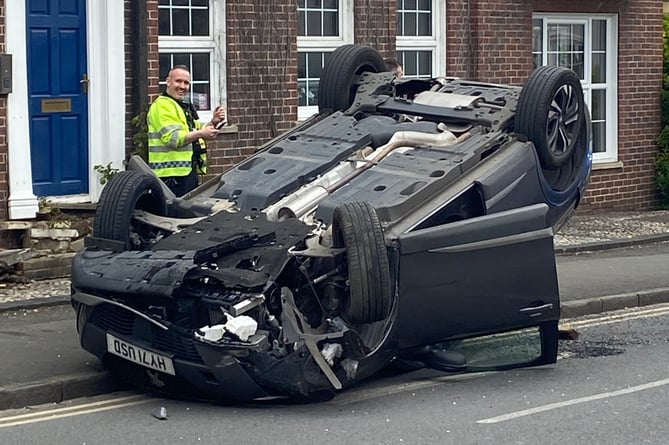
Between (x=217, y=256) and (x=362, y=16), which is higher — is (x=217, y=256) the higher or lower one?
the lower one

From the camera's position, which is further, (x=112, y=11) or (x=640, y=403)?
(x=112, y=11)

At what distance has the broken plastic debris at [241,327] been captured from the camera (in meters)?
7.23

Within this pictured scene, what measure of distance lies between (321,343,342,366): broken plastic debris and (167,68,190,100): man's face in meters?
4.01

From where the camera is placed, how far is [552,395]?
8195 millimetres

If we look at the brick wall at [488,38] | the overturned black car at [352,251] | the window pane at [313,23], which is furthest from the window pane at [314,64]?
→ the overturned black car at [352,251]

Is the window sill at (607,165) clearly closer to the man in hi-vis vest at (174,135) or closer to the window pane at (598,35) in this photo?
the window pane at (598,35)

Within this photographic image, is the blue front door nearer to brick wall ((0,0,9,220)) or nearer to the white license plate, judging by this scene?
brick wall ((0,0,9,220))

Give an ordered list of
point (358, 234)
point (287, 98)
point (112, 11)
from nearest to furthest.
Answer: point (358, 234), point (112, 11), point (287, 98)

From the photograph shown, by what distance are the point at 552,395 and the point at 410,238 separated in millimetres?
1352

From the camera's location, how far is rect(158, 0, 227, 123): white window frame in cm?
1366

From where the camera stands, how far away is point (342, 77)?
32.7ft

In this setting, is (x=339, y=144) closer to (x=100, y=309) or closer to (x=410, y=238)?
(x=410, y=238)

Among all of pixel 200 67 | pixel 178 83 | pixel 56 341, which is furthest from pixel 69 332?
pixel 200 67

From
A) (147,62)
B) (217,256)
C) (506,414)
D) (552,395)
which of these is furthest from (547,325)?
(147,62)
